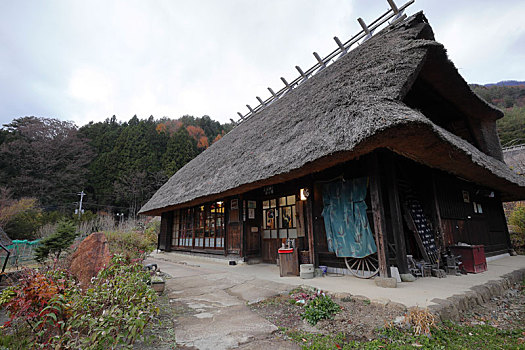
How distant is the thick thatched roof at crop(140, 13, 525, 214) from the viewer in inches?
138

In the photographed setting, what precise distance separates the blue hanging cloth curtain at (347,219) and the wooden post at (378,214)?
20cm

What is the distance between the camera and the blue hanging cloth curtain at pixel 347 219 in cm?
451

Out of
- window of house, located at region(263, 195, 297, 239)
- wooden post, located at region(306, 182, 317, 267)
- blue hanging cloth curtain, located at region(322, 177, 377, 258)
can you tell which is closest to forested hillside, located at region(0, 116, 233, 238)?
window of house, located at region(263, 195, 297, 239)

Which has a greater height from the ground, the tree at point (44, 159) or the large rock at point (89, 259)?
the tree at point (44, 159)

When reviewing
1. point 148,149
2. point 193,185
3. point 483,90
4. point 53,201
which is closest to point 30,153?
point 53,201

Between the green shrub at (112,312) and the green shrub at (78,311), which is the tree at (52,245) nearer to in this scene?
the green shrub at (78,311)

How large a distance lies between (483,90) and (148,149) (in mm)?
37166

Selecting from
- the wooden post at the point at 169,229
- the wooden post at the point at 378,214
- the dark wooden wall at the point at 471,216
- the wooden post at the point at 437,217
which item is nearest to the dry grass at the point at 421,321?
the wooden post at the point at 378,214

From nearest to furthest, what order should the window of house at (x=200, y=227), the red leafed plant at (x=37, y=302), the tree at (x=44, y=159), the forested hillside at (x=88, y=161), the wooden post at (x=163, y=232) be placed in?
A: 1. the red leafed plant at (x=37, y=302)
2. the window of house at (x=200, y=227)
3. the wooden post at (x=163, y=232)
4. the tree at (x=44, y=159)
5. the forested hillside at (x=88, y=161)

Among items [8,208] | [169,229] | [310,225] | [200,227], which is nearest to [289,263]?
[310,225]

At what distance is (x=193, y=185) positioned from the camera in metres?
8.40

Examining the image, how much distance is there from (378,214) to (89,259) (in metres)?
4.49

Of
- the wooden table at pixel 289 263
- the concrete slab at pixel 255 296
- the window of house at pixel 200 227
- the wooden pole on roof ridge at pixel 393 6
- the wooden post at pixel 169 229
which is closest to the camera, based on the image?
the concrete slab at pixel 255 296

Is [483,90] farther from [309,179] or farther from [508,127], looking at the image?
[309,179]
